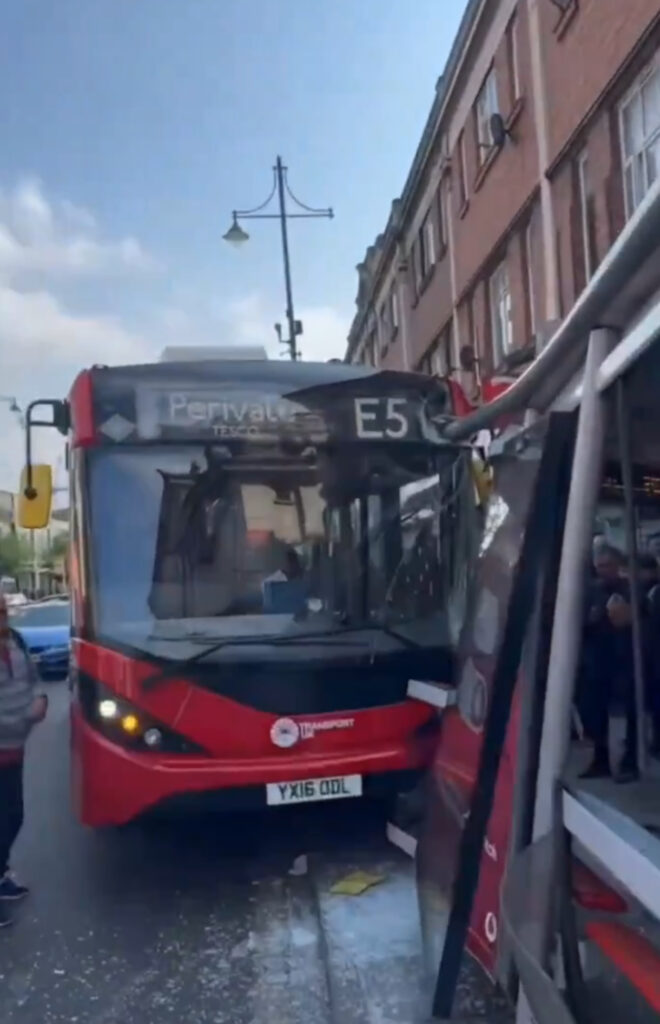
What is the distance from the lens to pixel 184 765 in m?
5.65

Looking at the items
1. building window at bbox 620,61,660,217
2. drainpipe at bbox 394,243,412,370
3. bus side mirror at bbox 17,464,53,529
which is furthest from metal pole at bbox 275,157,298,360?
bus side mirror at bbox 17,464,53,529

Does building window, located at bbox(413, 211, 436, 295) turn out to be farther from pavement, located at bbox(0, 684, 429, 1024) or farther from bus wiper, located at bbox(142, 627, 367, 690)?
bus wiper, located at bbox(142, 627, 367, 690)

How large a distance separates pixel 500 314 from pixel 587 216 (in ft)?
16.4

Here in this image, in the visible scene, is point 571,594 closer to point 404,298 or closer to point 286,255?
point 286,255

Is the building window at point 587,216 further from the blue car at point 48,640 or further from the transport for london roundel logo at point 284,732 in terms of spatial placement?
the blue car at point 48,640

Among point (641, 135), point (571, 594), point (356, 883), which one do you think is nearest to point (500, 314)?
point (641, 135)

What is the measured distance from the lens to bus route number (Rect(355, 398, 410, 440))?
6.17 m

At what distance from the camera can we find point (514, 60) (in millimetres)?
15531

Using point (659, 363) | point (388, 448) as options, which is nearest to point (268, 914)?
point (388, 448)

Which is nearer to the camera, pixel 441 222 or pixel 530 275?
pixel 530 275

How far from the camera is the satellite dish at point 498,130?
15.8 meters

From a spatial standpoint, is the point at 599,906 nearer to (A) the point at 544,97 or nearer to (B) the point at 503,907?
(B) the point at 503,907

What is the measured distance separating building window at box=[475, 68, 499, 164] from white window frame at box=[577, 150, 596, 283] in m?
3.49

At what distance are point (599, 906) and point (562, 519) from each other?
0.90 metres
